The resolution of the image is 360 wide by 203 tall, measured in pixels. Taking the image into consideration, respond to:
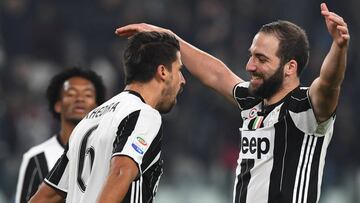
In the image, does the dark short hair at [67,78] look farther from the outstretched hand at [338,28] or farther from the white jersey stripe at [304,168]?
the outstretched hand at [338,28]

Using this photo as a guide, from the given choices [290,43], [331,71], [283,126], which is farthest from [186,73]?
[331,71]

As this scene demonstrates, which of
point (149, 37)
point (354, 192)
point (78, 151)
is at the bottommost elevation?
point (354, 192)

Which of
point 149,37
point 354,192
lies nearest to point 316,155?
point 149,37

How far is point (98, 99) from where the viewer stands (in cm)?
722

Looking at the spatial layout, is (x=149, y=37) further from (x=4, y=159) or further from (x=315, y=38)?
(x=315, y=38)

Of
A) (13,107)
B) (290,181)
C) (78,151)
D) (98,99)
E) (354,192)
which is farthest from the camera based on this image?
(13,107)

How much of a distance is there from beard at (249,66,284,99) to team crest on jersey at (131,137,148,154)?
1.06m

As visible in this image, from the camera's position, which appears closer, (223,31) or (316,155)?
(316,155)

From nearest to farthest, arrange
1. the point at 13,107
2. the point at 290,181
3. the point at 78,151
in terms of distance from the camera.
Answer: the point at 78,151 → the point at 290,181 → the point at 13,107

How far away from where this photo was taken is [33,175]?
22.8ft

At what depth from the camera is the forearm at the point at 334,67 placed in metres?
5.06

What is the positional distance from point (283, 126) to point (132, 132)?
1103mm

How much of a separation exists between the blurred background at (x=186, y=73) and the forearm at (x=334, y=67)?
22.5ft

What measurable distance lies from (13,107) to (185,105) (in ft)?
7.41
